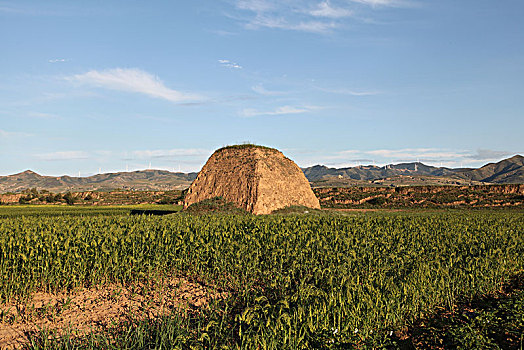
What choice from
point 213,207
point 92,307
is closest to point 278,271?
point 92,307

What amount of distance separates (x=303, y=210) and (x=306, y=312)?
→ 82.4 feet

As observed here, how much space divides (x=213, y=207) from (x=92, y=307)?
21910 mm

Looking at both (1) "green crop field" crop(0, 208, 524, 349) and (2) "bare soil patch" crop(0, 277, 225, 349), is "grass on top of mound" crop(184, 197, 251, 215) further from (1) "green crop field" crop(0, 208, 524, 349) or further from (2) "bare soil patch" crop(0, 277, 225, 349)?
(2) "bare soil patch" crop(0, 277, 225, 349)

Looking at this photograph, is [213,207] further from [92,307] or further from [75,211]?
[92,307]

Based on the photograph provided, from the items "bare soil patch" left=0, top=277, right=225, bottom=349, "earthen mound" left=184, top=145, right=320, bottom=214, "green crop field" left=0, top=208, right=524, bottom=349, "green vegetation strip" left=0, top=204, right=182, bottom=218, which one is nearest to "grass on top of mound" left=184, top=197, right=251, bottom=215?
"earthen mound" left=184, top=145, right=320, bottom=214

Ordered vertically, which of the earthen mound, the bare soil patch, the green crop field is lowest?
the bare soil patch

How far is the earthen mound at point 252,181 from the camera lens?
2978cm

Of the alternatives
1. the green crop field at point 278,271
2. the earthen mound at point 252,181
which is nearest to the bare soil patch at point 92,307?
the green crop field at point 278,271

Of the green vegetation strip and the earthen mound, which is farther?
the green vegetation strip

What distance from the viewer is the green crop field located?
6062 mm

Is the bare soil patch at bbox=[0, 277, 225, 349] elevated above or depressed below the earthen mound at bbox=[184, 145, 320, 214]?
below

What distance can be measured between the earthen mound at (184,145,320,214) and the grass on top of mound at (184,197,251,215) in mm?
420

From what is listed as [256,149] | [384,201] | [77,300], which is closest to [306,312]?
[77,300]

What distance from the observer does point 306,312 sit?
6.24 meters
